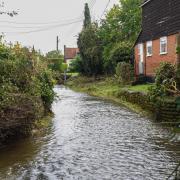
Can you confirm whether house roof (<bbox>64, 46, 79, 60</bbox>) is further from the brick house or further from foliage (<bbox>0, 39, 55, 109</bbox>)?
foliage (<bbox>0, 39, 55, 109</bbox>)

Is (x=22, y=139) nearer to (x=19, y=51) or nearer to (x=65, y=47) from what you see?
(x=19, y=51)

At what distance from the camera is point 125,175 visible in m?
9.20

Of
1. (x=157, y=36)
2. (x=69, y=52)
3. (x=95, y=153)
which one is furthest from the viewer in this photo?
(x=69, y=52)

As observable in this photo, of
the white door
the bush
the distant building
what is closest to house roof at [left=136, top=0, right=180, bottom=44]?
the white door

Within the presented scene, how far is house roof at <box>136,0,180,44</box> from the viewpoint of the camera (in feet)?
87.1

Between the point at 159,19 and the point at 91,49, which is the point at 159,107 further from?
the point at 91,49

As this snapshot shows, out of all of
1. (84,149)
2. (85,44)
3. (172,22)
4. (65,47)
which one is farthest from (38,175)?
(65,47)

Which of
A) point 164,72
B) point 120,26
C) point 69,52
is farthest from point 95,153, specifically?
point 69,52

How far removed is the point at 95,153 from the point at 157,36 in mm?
19853

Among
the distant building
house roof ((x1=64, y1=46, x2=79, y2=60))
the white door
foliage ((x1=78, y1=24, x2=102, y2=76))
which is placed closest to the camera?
the white door

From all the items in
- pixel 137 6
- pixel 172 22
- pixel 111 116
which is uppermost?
pixel 137 6

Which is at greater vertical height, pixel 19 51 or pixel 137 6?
pixel 137 6

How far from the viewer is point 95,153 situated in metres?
11.5

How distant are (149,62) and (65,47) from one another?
247 ft
